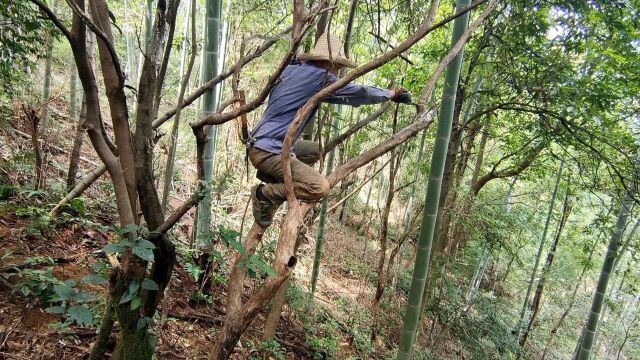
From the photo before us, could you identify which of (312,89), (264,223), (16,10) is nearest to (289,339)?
(264,223)

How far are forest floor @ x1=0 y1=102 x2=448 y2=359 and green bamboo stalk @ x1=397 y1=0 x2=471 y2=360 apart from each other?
971 mm

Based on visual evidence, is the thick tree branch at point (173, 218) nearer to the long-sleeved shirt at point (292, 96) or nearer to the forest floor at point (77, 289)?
the forest floor at point (77, 289)

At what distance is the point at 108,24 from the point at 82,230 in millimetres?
2792

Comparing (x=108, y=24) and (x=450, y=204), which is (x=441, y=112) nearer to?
(x=450, y=204)

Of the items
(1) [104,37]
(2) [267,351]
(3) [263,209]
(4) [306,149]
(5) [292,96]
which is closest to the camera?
(1) [104,37]

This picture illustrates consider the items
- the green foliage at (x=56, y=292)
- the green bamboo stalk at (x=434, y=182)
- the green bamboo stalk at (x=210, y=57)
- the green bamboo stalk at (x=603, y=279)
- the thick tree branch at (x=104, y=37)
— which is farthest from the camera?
the green bamboo stalk at (x=603, y=279)

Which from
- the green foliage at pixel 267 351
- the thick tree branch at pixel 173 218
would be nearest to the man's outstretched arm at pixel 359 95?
the thick tree branch at pixel 173 218

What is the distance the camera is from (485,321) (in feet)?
24.4

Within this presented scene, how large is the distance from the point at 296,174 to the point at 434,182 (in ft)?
4.96

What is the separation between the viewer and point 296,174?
212 cm

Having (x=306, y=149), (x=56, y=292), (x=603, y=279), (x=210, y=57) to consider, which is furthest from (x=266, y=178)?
(x=603, y=279)

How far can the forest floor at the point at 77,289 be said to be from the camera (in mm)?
2232

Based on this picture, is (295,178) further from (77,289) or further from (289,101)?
(77,289)

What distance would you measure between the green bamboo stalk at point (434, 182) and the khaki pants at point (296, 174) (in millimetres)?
1093
